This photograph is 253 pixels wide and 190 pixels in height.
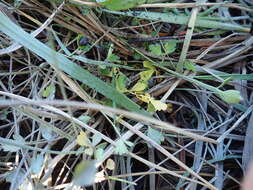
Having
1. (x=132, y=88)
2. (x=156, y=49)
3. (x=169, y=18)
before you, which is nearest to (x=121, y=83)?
(x=132, y=88)

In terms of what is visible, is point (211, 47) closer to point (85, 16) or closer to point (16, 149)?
point (85, 16)

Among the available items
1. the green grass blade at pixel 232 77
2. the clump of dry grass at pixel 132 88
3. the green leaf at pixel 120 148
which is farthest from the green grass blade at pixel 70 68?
the green grass blade at pixel 232 77

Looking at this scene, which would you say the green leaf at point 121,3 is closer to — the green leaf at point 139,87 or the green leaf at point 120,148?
the green leaf at point 139,87

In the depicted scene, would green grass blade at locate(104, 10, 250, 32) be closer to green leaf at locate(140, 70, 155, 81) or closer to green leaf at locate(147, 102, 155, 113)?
green leaf at locate(140, 70, 155, 81)

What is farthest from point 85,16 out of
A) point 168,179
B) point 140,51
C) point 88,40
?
point 168,179

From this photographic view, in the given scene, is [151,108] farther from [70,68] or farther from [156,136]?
[70,68]

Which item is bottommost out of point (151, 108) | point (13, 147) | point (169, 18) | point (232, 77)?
point (13, 147)

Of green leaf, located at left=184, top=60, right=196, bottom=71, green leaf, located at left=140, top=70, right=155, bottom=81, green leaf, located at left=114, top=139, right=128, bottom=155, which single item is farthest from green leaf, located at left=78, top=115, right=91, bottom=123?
green leaf, located at left=184, top=60, right=196, bottom=71

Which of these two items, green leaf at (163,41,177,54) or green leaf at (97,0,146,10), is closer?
green leaf at (97,0,146,10)
